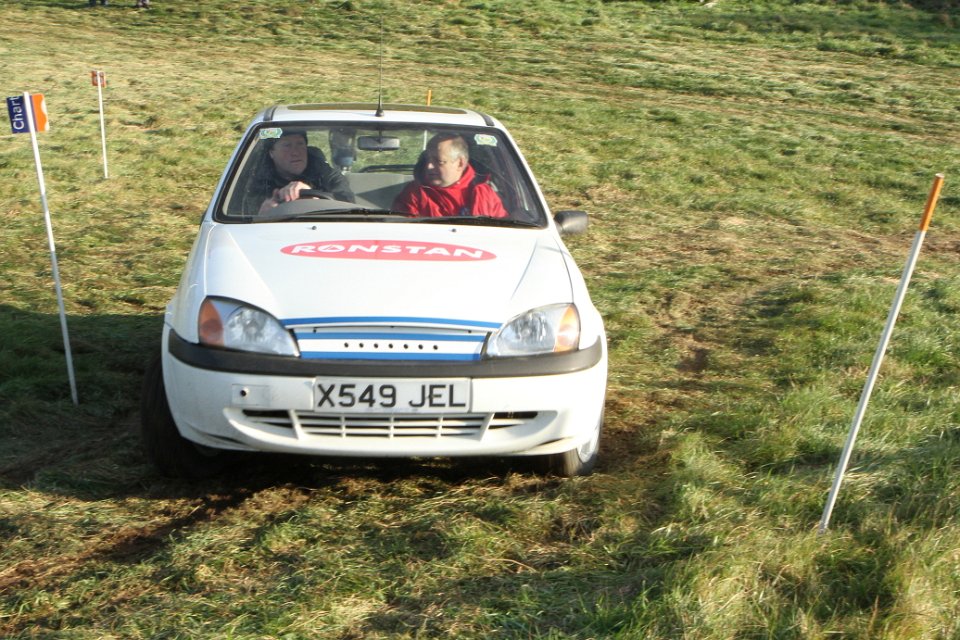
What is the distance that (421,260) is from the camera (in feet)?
14.7

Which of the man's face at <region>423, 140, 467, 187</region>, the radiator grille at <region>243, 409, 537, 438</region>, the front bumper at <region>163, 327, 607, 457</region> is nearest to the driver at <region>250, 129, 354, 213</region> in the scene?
the man's face at <region>423, 140, 467, 187</region>

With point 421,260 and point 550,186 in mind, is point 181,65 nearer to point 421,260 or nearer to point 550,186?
point 550,186

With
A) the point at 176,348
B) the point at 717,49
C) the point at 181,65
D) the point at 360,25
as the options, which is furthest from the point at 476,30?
the point at 176,348

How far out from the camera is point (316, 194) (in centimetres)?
534

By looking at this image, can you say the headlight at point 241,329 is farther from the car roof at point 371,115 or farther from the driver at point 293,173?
the car roof at point 371,115

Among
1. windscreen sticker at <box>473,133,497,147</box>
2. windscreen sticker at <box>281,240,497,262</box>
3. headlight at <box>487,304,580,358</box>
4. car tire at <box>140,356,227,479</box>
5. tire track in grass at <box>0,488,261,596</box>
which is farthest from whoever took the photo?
windscreen sticker at <box>473,133,497,147</box>

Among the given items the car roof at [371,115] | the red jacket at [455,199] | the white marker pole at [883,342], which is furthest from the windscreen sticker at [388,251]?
the white marker pole at [883,342]

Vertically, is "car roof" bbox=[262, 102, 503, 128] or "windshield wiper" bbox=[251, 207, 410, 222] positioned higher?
"car roof" bbox=[262, 102, 503, 128]

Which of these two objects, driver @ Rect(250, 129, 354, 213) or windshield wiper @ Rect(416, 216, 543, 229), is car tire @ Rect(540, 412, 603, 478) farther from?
driver @ Rect(250, 129, 354, 213)

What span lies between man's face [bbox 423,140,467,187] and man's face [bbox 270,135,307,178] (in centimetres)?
62

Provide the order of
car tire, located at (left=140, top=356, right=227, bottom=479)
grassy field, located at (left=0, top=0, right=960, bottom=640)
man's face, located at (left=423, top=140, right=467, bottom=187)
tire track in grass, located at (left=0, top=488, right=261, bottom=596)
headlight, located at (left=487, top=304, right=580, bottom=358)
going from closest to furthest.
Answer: grassy field, located at (left=0, top=0, right=960, bottom=640) → tire track in grass, located at (left=0, top=488, right=261, bottom=596) → headlight, located at (left=487, top=304, right=580, bottom=358) → car tire, located at (left=140, top=356, right=227, bottom=479) → man's face, located at (left=423, top=140, right=467, bottom=187)

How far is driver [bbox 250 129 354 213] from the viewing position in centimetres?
531

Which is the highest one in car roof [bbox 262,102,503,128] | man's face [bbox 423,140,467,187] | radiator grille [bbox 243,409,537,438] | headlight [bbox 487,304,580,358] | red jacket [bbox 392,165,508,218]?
car roof [bbox 262,102,503,128]

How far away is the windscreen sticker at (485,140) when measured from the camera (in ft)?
18.6
